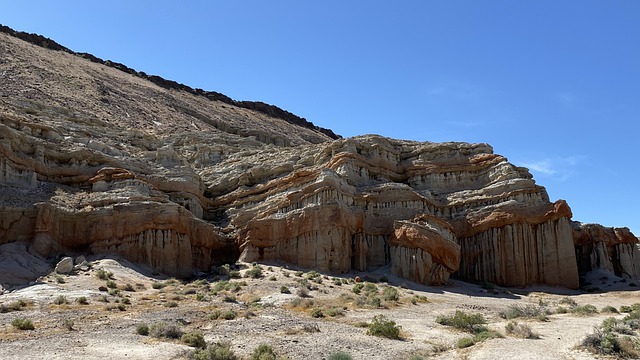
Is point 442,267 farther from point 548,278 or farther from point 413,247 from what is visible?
point 548,278

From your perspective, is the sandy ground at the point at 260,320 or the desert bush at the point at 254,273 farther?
the desert bush at the point at 254,273

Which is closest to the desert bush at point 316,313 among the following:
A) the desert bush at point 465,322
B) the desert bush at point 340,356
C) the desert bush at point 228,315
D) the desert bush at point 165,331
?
the desert bush at point 228,315

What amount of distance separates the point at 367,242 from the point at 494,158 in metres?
14.3

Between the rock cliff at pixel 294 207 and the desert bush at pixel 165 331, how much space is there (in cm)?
1878

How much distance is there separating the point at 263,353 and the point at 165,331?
4250 mm

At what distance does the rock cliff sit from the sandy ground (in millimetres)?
3012

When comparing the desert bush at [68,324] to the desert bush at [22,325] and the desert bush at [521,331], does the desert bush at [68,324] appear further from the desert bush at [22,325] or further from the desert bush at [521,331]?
the desert bush at [521,331]

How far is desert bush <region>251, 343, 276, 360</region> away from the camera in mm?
16587

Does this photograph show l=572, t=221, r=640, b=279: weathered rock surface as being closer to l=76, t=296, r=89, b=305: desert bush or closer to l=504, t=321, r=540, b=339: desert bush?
l=504, t=321, r=540, b=339: desert bush

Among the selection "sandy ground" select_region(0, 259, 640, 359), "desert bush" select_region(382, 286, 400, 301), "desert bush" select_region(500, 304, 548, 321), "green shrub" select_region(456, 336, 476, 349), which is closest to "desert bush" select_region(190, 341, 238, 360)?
"sandy ground" select_region(0, 259, 640, 359)

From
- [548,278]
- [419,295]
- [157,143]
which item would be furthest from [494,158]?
[157,143]

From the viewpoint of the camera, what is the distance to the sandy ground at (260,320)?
1808cm

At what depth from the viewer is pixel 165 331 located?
64.6 ft

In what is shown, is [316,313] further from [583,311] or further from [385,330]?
[583,311]
